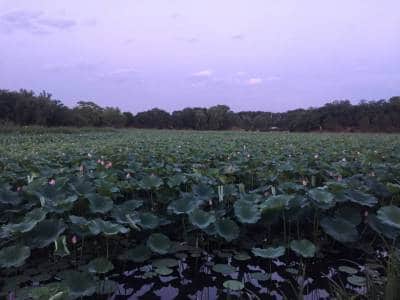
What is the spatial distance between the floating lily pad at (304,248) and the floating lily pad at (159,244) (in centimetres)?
84

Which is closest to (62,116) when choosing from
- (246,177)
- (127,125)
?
(127,125)

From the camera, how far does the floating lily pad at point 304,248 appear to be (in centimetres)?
245

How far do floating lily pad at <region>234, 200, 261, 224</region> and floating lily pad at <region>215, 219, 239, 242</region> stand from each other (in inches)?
3.0

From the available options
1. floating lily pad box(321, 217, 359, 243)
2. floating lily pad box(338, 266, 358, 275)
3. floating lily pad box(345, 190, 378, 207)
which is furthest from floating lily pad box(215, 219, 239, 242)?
floating lily pad box(345, 190, 378, 207)

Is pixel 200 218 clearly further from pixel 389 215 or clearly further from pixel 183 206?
pixel 389 215

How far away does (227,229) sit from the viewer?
2764 mm

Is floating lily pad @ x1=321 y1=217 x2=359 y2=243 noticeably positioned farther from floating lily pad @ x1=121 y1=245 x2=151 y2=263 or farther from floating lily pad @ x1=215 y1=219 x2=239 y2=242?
floating lily pad @ x1=121 y1=245 x2=151 y2=263

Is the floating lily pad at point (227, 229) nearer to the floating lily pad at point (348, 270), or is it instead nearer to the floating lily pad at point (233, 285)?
the floating lily pad at point (233, 285)

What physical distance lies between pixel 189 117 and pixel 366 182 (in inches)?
1876

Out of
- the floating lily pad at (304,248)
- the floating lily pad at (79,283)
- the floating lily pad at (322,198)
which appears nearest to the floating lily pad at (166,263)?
the floating lily pad at (79,283)

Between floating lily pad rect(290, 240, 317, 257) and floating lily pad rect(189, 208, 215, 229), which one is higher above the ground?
floating lily pad rect(189, 208, 215, 229)

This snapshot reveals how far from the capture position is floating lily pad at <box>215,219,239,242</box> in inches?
106

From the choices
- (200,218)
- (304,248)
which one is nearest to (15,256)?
(200,218)

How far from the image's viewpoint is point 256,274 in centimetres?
256
